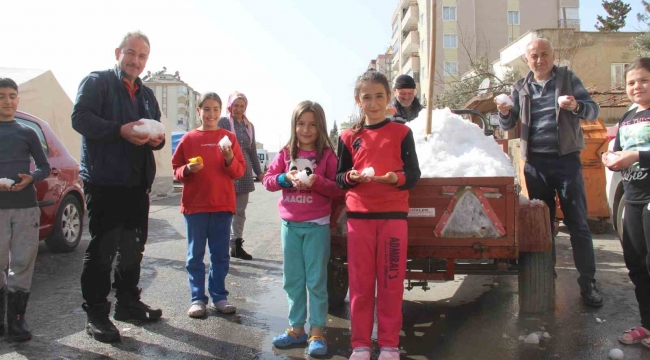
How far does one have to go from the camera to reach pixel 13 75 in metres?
11.3

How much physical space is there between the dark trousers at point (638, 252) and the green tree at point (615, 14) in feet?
182

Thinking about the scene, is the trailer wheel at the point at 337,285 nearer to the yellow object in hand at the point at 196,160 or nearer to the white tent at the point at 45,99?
the yellow object in hand at the point at 196,160

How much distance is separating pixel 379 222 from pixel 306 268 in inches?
27.4

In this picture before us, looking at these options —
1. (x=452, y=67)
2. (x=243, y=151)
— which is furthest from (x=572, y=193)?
(x=452, y=67)

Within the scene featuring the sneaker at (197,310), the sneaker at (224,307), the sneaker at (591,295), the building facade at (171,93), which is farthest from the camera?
the building facade at (171,93)

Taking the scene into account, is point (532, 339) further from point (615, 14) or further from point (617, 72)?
point (615, 14)

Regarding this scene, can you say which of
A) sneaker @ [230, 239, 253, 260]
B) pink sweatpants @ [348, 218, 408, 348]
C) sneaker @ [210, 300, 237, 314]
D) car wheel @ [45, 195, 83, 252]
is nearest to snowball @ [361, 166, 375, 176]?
pink sweatpants @ [348, 218, 408, 348]

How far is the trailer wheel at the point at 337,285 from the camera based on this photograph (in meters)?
4.32

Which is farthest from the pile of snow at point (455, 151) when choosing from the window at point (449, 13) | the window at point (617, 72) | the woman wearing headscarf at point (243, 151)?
the window at point (449, 13)

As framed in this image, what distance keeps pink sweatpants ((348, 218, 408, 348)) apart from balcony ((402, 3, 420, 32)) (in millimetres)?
52711

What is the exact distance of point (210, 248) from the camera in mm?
4352

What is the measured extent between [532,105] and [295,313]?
2.85 m

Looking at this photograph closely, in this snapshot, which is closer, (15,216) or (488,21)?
(15,216)

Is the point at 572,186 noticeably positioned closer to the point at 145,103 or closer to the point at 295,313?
the point at 295,313
